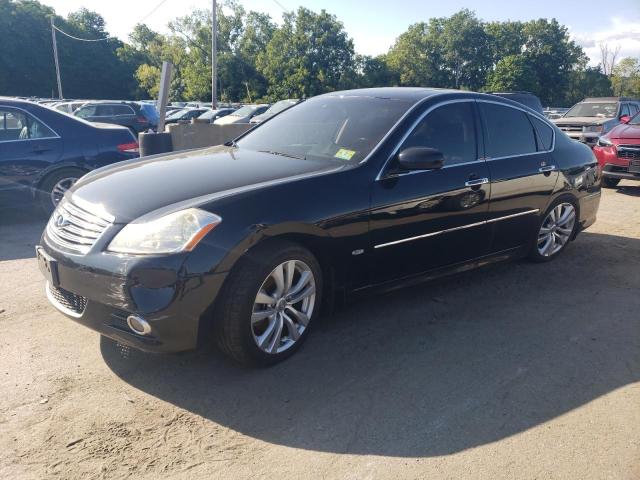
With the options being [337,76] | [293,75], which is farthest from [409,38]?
[293,75]

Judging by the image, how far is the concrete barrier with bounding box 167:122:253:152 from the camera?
10.3 metres

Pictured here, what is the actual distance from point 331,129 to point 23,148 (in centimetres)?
446

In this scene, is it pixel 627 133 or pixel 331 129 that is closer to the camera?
pixel 331 129

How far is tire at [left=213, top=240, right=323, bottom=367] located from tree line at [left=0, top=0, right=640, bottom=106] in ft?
144

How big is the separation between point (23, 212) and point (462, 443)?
696cm

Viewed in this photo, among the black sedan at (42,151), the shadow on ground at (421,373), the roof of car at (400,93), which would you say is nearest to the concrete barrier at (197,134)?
the black sedan at (42,151)

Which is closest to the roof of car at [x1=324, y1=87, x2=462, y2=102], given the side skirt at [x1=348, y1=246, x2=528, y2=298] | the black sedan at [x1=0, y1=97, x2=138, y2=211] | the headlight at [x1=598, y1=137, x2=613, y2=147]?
the side skirt at [x1=348, y1=246, x2=528, y2=298]

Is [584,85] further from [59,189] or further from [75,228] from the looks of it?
[75,228]

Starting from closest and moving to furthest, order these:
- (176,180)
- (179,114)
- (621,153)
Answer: (176,180)
(621,153)
(179,114)

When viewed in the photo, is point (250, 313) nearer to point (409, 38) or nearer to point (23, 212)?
point (23, 212)

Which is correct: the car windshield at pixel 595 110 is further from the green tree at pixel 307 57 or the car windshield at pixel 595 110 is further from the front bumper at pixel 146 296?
the green tree at pixel 307 57

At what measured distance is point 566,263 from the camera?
18.6 feet

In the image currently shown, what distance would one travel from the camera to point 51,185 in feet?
22.4

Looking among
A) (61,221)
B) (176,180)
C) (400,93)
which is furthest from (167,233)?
(400,93)
